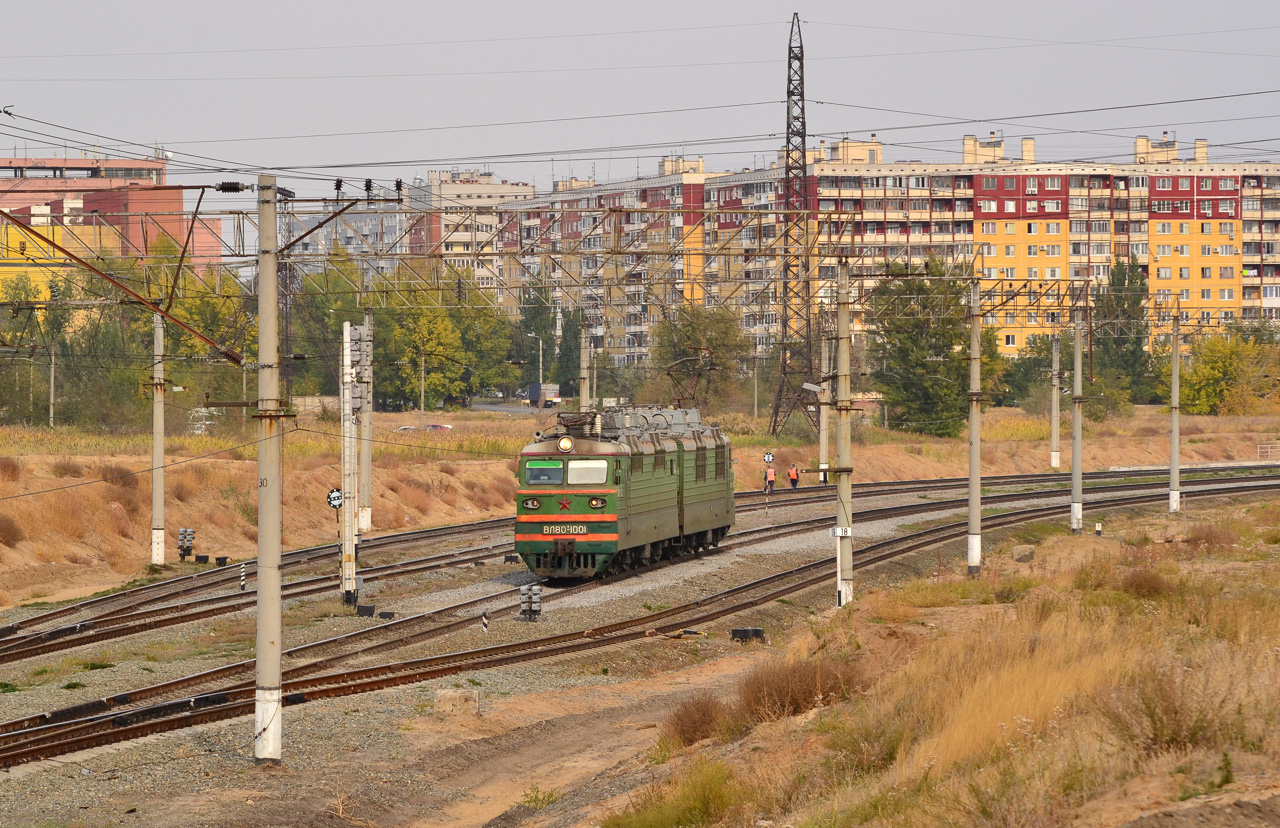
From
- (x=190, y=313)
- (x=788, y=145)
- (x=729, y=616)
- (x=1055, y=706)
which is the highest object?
(x=788, y=145)

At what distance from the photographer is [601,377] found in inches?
4099

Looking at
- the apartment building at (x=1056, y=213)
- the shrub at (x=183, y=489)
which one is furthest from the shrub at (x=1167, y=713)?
the apartment building at (x=1056, y=213)

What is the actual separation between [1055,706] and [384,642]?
547 inches

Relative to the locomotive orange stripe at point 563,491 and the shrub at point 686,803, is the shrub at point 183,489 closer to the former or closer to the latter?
the locomotive orange stripe at point 563,491

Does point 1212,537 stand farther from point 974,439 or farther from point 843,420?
point 843,420

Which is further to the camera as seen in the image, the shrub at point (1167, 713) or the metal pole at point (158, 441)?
the metal pole at point (158, 441)

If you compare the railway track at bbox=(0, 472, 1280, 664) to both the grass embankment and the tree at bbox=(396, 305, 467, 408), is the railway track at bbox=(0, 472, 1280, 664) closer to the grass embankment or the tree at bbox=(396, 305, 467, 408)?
the grass embankment

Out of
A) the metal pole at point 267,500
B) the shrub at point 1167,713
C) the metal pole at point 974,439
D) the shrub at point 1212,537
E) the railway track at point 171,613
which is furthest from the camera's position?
the shrub at point 1212,537

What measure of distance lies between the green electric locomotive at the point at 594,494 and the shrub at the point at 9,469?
18.5 m

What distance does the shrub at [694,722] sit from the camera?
53.4ft

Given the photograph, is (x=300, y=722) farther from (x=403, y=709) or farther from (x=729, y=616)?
(x=729, y=616)

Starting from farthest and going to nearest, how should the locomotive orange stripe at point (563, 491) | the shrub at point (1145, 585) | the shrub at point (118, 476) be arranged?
the shrub at point (118, 476), the locomotive orange stripe at point (563, 491), the shrub at point (1145, 585)

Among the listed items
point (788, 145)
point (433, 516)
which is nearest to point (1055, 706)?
point (433, 516)

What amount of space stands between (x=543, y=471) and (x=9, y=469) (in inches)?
772
